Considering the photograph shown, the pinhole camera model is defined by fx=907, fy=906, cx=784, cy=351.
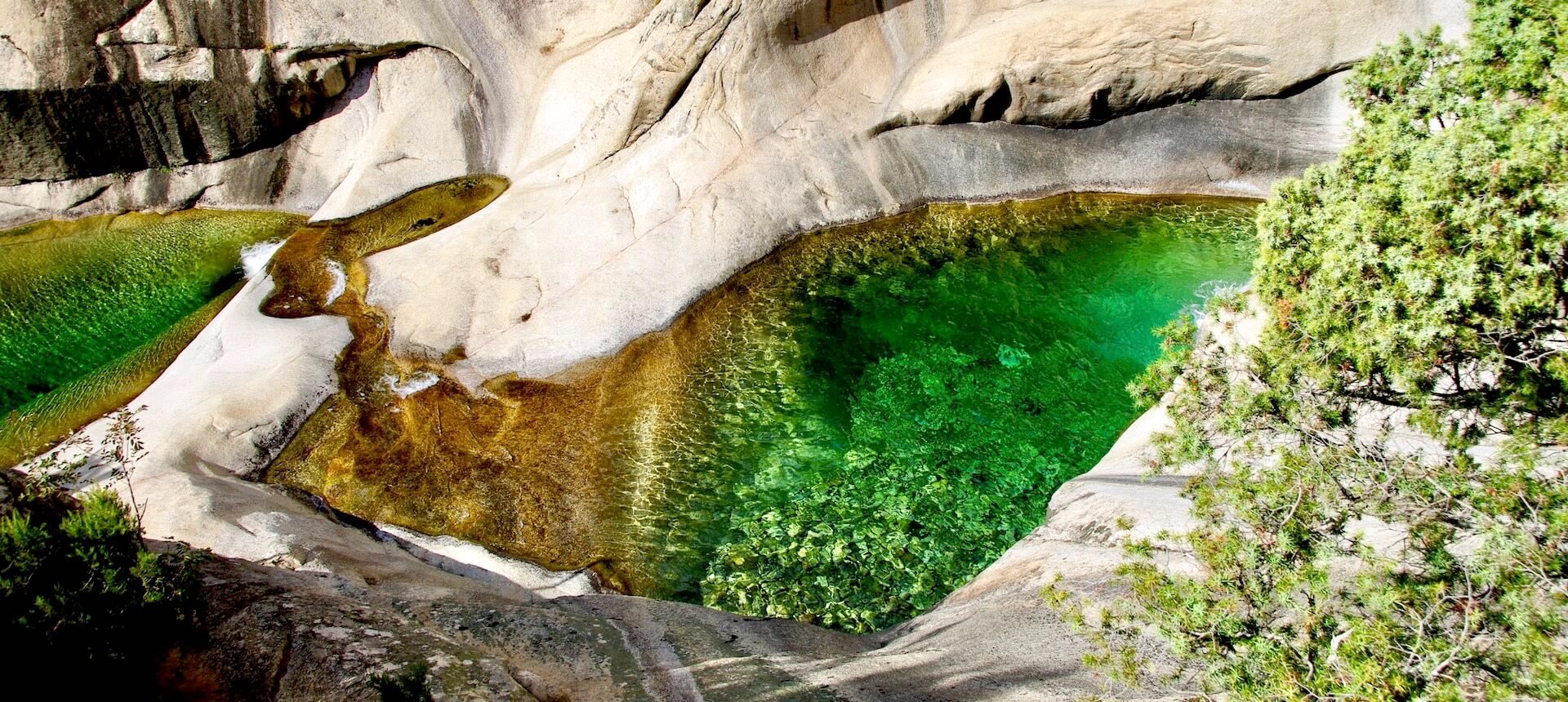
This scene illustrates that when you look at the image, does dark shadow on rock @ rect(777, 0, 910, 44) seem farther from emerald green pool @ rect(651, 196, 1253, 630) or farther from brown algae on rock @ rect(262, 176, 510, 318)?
brown algae on rock @ rect(262, 176, 510, 318)

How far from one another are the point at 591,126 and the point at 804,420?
19.2ft

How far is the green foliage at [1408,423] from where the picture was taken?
3373mm

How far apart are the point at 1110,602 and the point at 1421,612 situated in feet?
6.44

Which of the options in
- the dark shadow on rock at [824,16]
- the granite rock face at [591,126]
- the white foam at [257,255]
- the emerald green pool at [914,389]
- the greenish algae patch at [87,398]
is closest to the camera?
the emerald green pool at [914,389]

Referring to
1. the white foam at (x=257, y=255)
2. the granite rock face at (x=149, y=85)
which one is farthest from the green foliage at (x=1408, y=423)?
the granite rock face at (x=149, y=85)

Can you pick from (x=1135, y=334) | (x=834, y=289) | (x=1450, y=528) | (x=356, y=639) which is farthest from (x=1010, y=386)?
(x=356, y=639)

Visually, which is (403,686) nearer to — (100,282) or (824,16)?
Answer: (824,16)

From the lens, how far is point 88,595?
4293 millimetres

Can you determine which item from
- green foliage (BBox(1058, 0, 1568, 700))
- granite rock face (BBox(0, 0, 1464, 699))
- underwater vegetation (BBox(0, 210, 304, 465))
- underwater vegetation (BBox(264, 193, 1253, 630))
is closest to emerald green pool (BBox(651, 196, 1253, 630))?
underwater vegetation (BBox(264, 193, 1253, 630))

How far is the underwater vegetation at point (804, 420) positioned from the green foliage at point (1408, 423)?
125 inches

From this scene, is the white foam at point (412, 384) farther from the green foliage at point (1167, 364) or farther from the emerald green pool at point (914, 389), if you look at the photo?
the green foliage at point (1167, 364)

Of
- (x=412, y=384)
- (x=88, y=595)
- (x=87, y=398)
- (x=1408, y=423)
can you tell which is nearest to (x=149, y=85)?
(x=87, y=398)

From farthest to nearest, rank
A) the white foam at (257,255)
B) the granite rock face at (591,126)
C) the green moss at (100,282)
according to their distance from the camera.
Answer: the white foam at (257,255), the green moss at (100,282), the granite rock face at (591,126)

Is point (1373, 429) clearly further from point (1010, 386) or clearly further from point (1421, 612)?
point (1010, 386)
